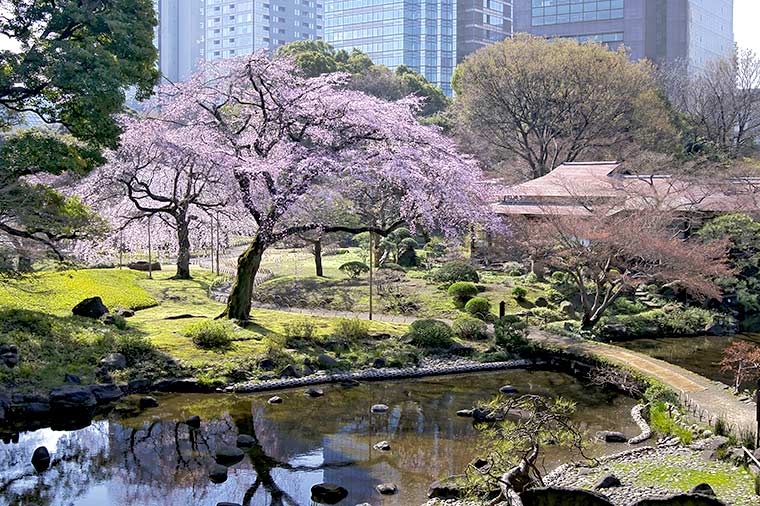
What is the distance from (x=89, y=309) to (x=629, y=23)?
65447 mm

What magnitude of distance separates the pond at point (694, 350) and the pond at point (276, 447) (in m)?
3.55

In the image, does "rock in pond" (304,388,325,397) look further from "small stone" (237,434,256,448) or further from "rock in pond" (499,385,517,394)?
"rock in pond" (499,385,517,394)

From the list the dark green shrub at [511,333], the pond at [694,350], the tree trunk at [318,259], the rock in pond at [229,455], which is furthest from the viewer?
the tree trunk at [318,259]

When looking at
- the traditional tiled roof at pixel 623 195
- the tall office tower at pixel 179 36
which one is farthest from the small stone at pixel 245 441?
the tall office tower at pixel 179 36

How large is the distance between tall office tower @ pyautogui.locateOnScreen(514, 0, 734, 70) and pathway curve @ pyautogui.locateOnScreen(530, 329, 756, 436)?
192 feet

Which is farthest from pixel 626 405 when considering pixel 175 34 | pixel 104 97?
pixel 175 34

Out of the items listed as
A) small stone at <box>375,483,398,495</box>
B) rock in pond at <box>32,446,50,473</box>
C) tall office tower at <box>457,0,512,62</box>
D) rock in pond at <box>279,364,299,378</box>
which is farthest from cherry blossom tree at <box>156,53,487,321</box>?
tall office tower at <box>457,0,512,62</box>

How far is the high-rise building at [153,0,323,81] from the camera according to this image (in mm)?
103125

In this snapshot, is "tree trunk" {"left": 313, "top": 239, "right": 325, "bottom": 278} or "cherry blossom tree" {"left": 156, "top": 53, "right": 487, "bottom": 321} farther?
"tree trunk" {"left": 313, "top": 239, "right": 325, "bottom": 278}

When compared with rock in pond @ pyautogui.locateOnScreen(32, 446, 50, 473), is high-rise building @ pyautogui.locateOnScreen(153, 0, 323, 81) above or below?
above

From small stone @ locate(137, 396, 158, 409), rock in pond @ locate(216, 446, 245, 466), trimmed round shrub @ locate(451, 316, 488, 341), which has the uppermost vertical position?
trimmed round shrub @ locate(451, 316, 488, 341)

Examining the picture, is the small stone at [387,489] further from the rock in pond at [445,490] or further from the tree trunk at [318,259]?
the tree trunk at [318,259]

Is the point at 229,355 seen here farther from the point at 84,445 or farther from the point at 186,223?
the point at 186,223

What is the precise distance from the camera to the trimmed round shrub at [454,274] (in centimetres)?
2727
